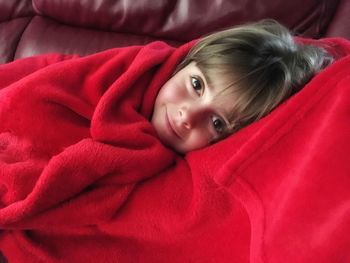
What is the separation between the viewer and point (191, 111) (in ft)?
2.24

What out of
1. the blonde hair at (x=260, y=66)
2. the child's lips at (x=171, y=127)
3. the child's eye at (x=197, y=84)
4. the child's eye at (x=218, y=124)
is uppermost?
the blonde hair at (x=260, y=66)

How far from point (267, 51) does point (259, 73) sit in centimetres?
5

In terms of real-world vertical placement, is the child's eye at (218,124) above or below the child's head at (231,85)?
below

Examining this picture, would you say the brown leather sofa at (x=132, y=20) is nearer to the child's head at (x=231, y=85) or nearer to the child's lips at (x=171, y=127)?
the child's head at (x=231, y=85)

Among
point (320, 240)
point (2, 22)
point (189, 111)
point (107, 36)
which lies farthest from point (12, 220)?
point (2, 22)

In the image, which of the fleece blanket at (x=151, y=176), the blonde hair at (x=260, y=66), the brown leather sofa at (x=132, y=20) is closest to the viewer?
the fleece blanket at (x=151, y=176)

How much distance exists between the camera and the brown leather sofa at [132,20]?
0.95 m

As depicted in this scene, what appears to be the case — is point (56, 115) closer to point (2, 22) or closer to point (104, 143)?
point (104, 143)

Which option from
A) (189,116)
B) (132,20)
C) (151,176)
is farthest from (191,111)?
(132,20)

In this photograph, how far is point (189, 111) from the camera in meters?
0.68

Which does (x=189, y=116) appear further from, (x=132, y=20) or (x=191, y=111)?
(x=132, y=20)

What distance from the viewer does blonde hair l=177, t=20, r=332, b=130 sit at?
2.16 feet

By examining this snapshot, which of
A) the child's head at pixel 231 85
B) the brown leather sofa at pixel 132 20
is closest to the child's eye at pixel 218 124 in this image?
the child's head at pixel 231 85

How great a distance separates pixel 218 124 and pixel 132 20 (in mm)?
534
